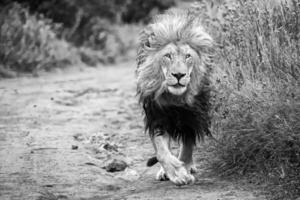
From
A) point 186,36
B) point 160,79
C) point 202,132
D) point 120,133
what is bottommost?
point 120,133

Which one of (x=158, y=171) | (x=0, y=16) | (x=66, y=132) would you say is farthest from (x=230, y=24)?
(x=0, y=16)

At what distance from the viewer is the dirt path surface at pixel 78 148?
15.5ft

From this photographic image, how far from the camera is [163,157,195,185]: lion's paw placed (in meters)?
4.75

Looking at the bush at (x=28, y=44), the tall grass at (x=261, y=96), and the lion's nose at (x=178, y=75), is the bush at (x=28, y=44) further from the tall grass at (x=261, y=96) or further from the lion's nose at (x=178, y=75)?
the lion's nose at (x=178, y=75)

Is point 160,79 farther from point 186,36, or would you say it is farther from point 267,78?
point 267,78

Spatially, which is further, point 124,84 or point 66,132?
point 124,84

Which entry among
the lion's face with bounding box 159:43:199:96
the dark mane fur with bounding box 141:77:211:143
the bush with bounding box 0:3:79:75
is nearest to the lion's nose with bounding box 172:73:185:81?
the lion's face with bounding box 159:43:199:96

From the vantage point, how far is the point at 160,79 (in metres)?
5.12

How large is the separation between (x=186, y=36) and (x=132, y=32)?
14941 mm

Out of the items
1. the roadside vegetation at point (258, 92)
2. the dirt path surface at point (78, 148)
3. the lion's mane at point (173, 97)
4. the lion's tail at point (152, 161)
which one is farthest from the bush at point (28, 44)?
the lion's mane at point (173, 97)

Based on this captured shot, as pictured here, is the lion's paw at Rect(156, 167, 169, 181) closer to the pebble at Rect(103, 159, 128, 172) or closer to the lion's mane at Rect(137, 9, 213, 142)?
the lion's mane at Rect(137, 9, 213, 142)

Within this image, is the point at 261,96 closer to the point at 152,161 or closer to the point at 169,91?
the point at 169,91

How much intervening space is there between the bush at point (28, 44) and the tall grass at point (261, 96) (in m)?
7.88

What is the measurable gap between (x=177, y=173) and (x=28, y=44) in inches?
397
